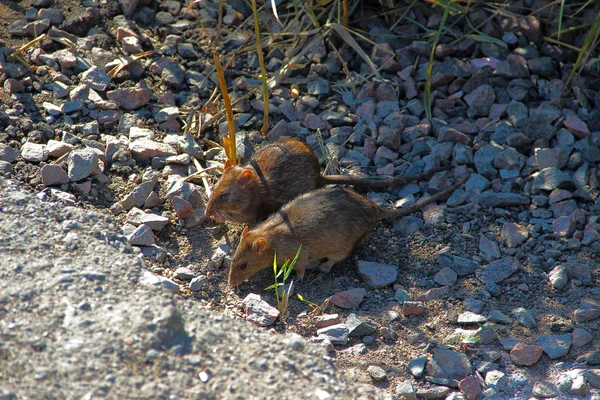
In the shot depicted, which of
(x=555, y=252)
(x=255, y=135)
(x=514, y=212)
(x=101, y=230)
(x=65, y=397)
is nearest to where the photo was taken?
(x=65, y=397)

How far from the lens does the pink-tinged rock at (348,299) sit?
17.7ft

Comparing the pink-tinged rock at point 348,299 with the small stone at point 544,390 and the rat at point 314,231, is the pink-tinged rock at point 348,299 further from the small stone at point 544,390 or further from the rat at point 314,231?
the small stone at point 544,390

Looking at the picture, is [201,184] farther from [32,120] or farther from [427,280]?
[427,280]

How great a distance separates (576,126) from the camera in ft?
22.0

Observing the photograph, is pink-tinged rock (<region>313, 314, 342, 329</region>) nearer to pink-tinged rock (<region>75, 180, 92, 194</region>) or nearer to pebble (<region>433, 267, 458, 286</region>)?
pebble (<region>433, 267, 458, 286</region>)

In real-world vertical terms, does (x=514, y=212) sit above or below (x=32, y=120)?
below

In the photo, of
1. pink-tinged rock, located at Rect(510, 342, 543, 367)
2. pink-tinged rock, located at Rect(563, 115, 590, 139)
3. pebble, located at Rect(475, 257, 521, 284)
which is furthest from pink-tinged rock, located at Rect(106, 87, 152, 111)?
pink-tinged rock, located at Rect(510, 342, 543, 367)

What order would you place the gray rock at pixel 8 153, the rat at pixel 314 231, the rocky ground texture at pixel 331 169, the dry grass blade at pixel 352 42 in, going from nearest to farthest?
the rocky ground texture at pixel 331 169 < the rat at pixel 314 231 < the gray rock at pixel 8 153 < the dry grass blade at pixel 352 42

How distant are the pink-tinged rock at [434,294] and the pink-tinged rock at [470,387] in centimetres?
79

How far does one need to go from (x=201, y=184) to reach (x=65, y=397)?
2.86 meters

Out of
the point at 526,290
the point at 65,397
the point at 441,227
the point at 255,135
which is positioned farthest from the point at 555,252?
the point at 65,397

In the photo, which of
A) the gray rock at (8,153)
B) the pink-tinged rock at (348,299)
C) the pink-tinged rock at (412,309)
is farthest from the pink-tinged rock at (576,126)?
the gray rock at (8,153)

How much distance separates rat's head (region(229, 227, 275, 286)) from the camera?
5578mm

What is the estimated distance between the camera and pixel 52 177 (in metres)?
5.95
